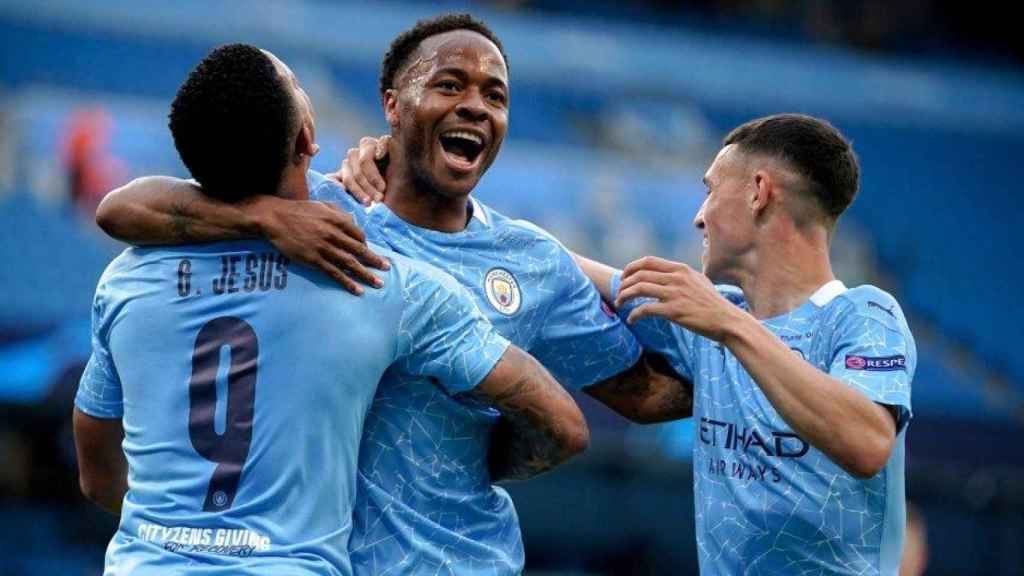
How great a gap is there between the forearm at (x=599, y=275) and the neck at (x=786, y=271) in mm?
460

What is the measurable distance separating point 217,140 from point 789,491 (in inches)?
72.3

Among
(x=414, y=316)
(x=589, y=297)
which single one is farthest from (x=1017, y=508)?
(x=414, y=316)

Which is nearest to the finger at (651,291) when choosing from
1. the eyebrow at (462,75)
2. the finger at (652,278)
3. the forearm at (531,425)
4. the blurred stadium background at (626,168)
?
the finger at (652,278)

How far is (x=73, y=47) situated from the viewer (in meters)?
16.6

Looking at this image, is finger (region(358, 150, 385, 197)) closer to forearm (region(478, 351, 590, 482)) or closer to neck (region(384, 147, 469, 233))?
neck (region(384, 147, 469, 233))

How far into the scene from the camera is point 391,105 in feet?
14.8

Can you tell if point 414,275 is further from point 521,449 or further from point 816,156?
point 816,156

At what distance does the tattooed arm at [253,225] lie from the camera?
3654mm

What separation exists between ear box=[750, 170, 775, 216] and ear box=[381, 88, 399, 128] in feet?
3.56

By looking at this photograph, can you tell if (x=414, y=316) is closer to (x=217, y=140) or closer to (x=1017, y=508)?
(x=217, y=140)

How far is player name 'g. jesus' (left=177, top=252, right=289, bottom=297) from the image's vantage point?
365 centimetres

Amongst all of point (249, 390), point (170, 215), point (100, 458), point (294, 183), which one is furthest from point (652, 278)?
point (100, 458)

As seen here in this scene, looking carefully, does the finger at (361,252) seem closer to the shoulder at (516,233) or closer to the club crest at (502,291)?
the club crest at (502,291)

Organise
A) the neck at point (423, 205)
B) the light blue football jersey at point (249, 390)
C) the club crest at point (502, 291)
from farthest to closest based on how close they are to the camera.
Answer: the neck at point (423, 205) < the club crest at point (502, 291) < the light blue football jersey at point (249, 390)
